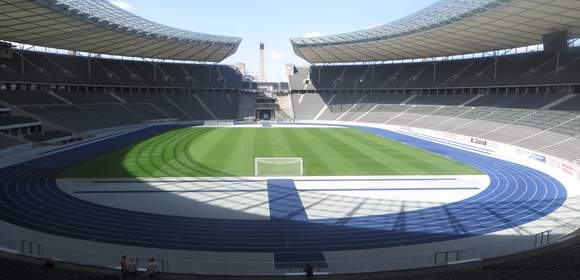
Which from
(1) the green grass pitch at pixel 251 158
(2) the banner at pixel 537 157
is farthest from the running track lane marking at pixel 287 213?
(2) the banner at pixel 537 157

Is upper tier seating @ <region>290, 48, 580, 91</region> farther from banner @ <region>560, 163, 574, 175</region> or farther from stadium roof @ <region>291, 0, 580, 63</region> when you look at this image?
banner @ <region>560, 163, 574, 175</region>

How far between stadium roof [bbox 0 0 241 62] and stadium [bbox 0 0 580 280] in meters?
0.29

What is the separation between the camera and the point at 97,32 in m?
44.8

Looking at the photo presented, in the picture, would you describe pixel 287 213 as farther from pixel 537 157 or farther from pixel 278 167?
pixel 537 157

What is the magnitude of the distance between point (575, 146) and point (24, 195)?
3530 centimetres

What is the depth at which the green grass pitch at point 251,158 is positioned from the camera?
26375 millimetres

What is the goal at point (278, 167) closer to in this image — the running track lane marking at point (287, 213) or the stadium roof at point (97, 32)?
the running track lane marking at point (287, 213)

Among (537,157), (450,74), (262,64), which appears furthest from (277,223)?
(262,64)

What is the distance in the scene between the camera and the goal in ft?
85.6

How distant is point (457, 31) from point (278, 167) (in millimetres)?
27444

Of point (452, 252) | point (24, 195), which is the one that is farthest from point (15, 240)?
point (452, 252)

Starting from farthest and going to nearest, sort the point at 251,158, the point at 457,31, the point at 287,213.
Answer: the point at 457,31
the point at 251,158
the point at 287,213

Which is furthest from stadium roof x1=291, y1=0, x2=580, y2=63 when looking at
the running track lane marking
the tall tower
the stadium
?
the tall tower

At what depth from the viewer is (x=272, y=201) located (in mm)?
19859
